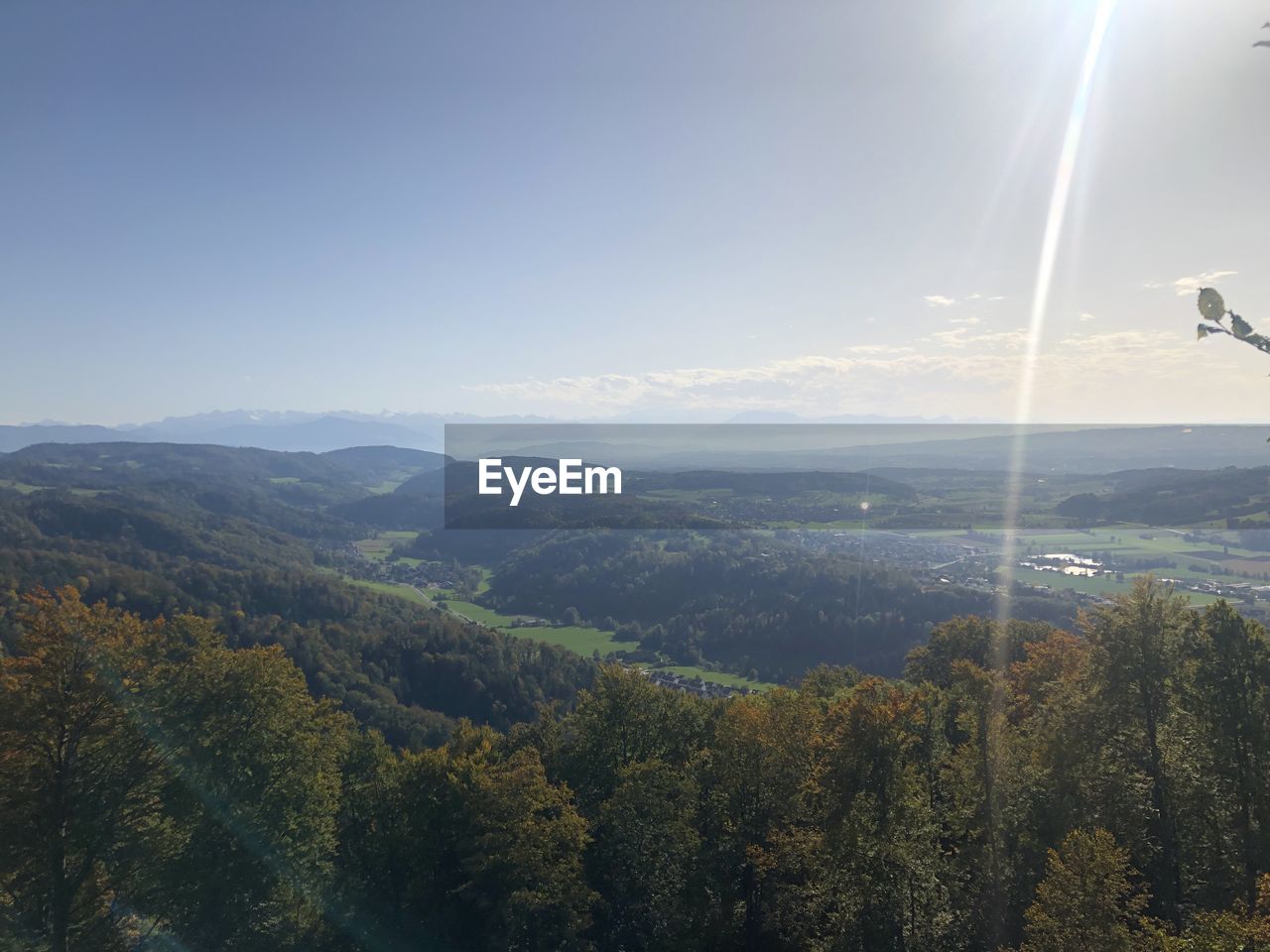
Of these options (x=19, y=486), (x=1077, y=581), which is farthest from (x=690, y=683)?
(x=19, y=486)

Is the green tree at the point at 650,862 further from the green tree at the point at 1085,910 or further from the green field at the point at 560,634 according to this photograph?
the green field at the point at 560,634

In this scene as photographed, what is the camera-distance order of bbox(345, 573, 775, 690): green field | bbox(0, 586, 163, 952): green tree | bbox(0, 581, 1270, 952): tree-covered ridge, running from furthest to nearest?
bbox(345, 573, 775, 690): green field
bbox(0, 586, 163, 952): green tree
bbox(0, 581, 1270, 952): tree-covered ridge

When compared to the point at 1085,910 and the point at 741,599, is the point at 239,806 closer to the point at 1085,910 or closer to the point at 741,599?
the point at 1085,910

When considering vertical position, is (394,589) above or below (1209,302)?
below

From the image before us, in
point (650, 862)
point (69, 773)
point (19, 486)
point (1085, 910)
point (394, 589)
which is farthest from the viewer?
point (19, 486)

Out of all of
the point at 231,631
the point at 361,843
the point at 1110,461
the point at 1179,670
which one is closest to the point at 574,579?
the point at 231,631

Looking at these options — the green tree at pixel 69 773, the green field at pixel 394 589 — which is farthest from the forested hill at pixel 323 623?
the green tree at pixel 69 773

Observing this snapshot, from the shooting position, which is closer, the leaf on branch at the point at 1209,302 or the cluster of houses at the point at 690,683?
the leaf on branch at the point at 1209,302

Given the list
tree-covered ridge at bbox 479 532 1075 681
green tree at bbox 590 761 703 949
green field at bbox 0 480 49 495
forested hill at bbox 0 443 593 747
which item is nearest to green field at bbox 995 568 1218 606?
tree-covered ridge at bbox 479 532 1075 681

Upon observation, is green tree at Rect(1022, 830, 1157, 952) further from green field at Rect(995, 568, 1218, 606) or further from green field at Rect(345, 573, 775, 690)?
green field at Rect(995, 568, 1218, 606)

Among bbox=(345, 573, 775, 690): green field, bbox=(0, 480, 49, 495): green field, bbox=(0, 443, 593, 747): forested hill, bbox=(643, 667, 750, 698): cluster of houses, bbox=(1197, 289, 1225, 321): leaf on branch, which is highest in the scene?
bbox=(1197, 289, 1225, 321): leaf on branch
